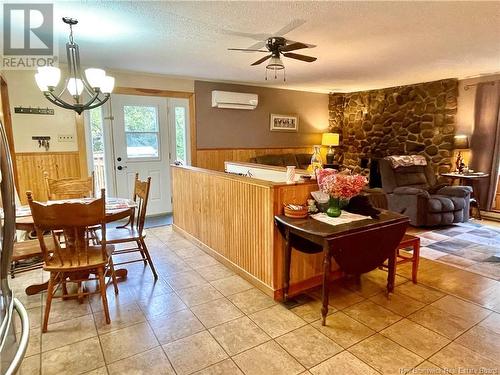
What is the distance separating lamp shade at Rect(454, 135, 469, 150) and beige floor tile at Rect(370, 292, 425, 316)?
3.54 m

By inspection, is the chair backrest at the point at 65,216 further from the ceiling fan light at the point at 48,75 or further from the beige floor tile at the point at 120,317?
the ceiling fan light at the point at 48,75

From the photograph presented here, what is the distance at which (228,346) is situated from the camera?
1.89 meters

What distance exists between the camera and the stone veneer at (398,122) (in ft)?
17.1

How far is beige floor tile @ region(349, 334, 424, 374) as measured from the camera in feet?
5.61

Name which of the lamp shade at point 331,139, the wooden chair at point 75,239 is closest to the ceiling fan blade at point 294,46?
the wooden chair at point 75,239

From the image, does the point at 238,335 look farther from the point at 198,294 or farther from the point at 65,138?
the point at 65,138

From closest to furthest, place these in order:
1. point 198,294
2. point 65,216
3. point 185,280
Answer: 1. point 65,216
2. point 198,294
3. point 185,280

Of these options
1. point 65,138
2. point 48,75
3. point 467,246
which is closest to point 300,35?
point 48,75

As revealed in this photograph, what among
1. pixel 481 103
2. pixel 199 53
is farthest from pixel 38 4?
pixel 481 103

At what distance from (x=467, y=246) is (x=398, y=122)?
2992 mm

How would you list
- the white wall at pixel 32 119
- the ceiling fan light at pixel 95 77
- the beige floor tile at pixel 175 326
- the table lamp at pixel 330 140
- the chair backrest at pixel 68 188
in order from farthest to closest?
the table lamp at pixel 330 140, the white wall at pixel 32 119, the chair backrest at pixel 68 188, the ceiling fan light at pixel 95 77, the beige floor tile at pixel 175 326

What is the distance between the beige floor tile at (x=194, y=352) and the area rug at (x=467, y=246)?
2525mm

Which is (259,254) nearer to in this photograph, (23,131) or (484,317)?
(484,317)

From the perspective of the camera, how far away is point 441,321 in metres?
2.12
